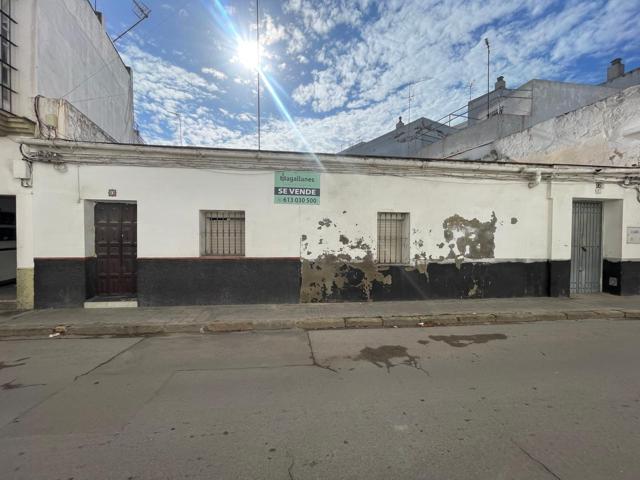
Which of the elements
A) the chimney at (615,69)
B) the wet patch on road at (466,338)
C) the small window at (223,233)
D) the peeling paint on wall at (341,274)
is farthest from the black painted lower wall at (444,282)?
the chimney at (615,69)

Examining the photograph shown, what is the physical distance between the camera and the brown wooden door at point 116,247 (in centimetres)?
734

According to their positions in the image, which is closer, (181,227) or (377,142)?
(181,227)

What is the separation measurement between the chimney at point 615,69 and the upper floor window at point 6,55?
24398 mm

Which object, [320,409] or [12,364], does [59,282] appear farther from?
[320,409]

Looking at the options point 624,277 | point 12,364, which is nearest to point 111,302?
point 12,364

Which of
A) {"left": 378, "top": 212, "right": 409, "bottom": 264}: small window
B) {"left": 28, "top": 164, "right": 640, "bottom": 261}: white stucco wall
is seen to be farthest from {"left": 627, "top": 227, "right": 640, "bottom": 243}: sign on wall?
{"left": 378, "top": 212, "right": 409, "bottom": 264}: small window

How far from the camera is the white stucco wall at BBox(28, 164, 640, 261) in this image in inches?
270

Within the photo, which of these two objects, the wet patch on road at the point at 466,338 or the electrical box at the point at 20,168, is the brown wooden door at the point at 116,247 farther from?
the wet patch on road at the point at 466,338

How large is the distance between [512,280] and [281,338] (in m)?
6.31

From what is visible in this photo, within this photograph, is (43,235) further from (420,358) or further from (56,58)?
(420,358)

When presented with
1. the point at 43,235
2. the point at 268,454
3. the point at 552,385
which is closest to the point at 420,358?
the point at 552,385

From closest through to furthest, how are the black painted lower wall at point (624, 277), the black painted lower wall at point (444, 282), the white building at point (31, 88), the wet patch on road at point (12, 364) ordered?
the wet patch on road at point (12, 364)
the white building at point (31, 88)
the black painted lower wall at point (444, 282)
the black painted lower wall at point (624, 277)

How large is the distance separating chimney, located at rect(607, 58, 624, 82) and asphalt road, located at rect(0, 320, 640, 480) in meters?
18.7

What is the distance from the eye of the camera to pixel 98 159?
22.4ft
